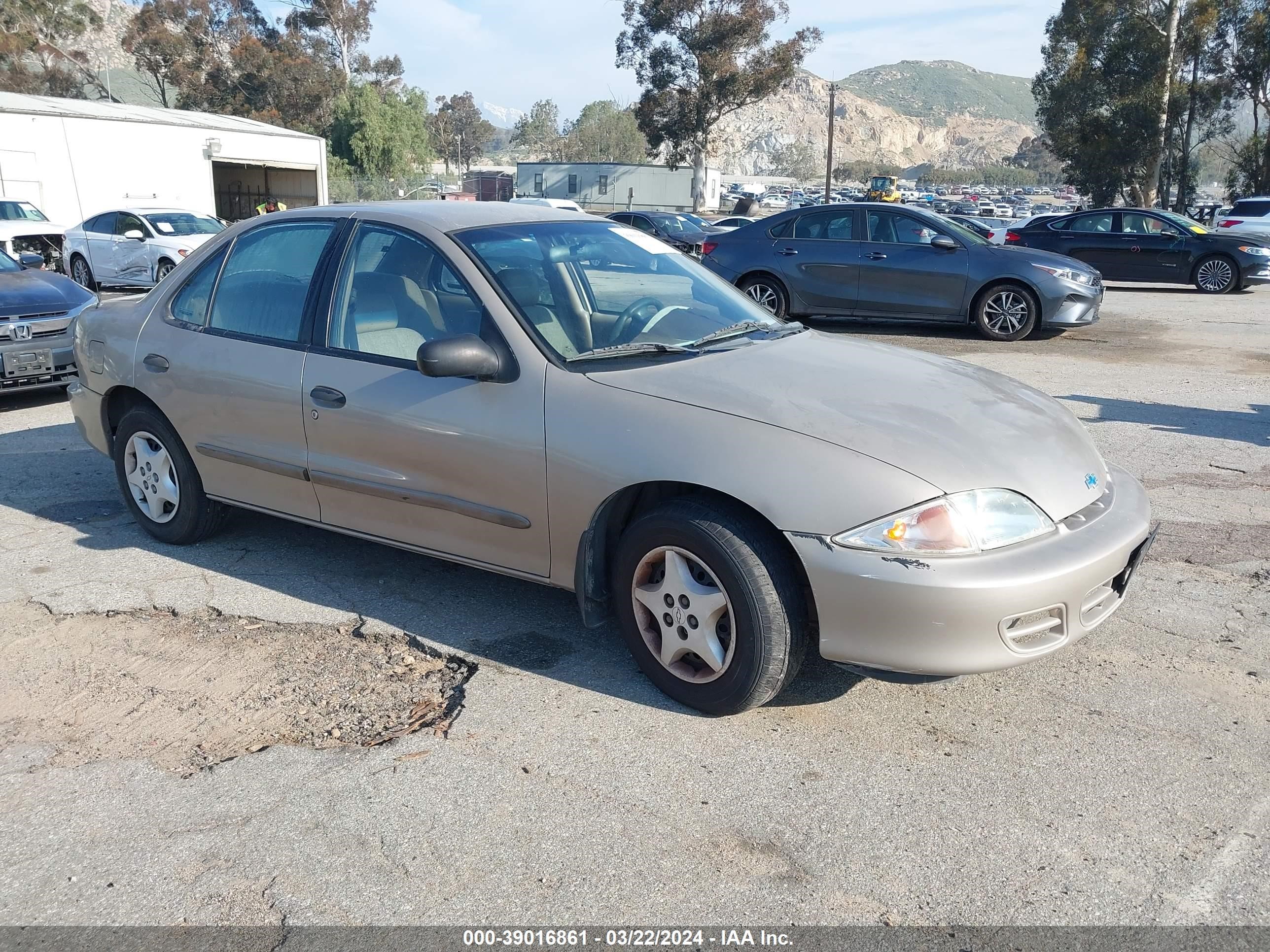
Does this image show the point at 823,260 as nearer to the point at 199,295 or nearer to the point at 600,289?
the point at 600,289

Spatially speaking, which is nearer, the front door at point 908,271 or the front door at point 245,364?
the front door at point 245,364

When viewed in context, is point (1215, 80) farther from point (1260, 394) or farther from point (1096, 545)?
point (1096, 545)

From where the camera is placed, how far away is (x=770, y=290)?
13.5m

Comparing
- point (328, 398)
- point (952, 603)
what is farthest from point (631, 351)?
point (952, 603)

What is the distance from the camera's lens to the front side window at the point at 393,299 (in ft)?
13.8

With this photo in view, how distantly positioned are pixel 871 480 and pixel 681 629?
0.79 metres

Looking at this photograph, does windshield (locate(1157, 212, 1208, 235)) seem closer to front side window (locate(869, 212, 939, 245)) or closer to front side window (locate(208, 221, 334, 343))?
front side window (locate(869, 212, 939, 245))

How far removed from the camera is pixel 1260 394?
9.28 meters

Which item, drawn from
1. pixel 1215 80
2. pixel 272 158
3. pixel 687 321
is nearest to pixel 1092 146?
pixel 1215 80

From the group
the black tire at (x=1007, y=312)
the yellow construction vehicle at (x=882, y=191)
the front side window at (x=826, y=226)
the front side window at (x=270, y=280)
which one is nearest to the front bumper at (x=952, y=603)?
the front side window at (x=270, y=280)

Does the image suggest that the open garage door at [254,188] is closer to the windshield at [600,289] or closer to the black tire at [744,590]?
the windshield at [600,289]

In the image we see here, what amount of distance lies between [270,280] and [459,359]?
4.64ft

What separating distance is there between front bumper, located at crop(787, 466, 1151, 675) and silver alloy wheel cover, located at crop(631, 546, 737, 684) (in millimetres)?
331

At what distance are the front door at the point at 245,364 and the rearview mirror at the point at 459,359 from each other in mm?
867
